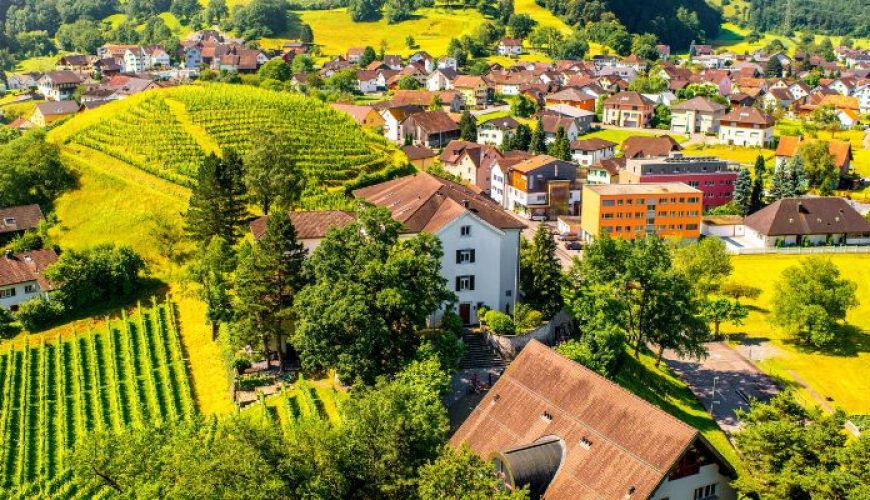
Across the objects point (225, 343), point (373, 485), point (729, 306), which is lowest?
point (729, 306)

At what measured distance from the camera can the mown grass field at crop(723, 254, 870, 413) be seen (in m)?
51.2

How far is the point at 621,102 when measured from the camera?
14550cm

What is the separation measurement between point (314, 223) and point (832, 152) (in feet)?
281

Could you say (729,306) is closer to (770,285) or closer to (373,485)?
(770,285)

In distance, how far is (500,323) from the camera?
44.2 meters

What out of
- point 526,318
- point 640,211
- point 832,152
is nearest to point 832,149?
point 832,152

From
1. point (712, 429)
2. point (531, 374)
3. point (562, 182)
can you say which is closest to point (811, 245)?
point (562, 182)

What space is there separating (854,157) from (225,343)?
4307 inches

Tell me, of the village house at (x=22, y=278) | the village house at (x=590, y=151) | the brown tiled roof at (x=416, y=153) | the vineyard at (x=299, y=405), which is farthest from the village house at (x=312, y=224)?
the village house at (x=590, y=151)

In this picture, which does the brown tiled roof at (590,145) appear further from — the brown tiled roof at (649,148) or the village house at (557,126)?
the village house at (557,126)

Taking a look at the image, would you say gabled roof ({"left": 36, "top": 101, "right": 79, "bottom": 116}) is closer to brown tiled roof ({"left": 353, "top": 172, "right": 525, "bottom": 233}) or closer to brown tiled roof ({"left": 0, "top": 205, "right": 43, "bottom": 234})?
brown tiled roof ({"left": 0, "top": 205, "right": 43, "bottom": 234})

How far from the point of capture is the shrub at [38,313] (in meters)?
53.1

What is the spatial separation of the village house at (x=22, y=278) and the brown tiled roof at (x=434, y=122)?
69.8 metres

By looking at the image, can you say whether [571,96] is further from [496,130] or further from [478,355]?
[478,355]
